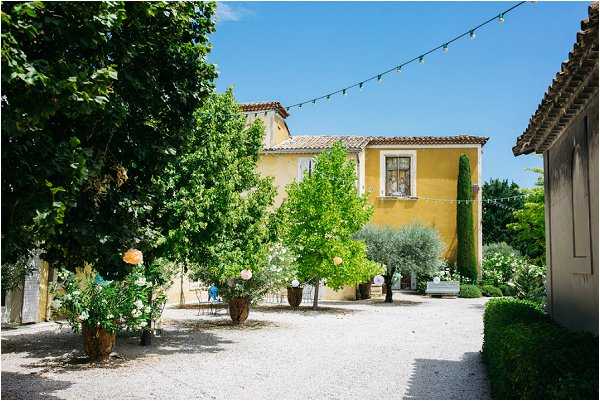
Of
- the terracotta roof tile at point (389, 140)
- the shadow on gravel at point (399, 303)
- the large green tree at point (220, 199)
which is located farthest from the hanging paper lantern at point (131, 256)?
the terracotta roof tile at point (389, 140)

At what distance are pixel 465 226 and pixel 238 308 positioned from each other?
1813 cm

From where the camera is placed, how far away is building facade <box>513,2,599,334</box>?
5.45 m

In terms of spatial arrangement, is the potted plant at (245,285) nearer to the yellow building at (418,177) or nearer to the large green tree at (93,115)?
the large green tree at (93,115)

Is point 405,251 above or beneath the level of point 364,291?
above

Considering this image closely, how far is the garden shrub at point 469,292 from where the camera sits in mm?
28688

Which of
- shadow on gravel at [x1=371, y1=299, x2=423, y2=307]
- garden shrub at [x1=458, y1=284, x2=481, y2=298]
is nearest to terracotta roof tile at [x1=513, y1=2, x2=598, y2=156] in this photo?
→ shadow on gravel at [x1=371, y1=299, x2=423, y2=307]

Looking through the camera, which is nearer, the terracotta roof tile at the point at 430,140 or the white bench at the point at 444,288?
the white bench at the point at 444,288

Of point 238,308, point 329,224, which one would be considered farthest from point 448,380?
point 329,224

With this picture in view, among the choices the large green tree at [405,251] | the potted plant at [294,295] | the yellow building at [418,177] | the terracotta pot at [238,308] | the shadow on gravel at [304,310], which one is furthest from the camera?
the yellow building at [418,177]

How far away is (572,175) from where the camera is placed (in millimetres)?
7309

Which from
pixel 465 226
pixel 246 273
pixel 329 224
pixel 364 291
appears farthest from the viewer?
pixel 465 226

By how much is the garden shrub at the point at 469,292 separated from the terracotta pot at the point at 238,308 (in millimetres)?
15392

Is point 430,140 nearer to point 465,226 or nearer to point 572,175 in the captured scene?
point 465,226

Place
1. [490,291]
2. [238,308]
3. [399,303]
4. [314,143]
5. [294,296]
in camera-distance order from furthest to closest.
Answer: [314,143] → [490,291] → [399,303] → [294,296] → [238,308]
